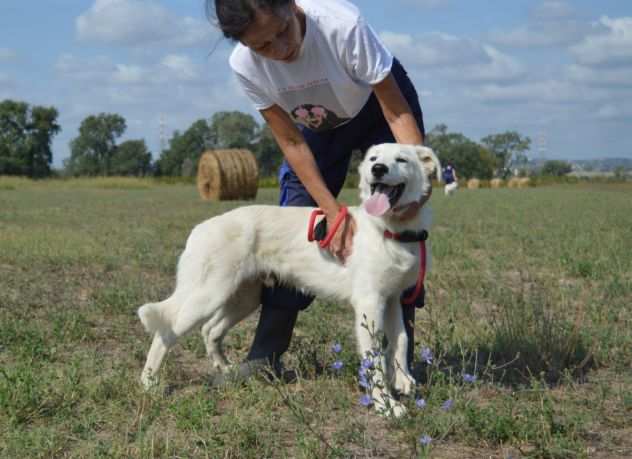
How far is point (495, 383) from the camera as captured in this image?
396cm

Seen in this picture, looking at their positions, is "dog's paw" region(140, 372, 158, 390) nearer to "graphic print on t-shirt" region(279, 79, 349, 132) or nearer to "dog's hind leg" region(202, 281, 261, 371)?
"dog's hind leg" region(202, 281, 261, 371)

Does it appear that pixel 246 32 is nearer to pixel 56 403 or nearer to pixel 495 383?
pixel 56 403

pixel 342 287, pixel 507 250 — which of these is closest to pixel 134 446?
pixel 342 287

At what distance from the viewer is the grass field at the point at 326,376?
9.85ft

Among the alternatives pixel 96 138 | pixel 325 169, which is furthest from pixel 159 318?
pixel 96 138

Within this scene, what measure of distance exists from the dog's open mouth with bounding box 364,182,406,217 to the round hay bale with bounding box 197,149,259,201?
19.4 m

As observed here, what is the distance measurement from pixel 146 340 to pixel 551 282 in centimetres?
386

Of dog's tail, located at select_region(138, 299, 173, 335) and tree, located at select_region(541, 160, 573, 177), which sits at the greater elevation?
tree, located at select_region(541, 160, 573, 177)

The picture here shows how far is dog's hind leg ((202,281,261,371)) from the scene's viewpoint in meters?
4.45

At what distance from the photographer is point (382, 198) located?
144 inches

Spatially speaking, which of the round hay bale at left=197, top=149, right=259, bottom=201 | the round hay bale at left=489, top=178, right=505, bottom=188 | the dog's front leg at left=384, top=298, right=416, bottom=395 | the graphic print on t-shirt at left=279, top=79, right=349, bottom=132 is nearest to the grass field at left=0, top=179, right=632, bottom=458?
the dog's front leg at left=384, top=298, right=416, bottom=395

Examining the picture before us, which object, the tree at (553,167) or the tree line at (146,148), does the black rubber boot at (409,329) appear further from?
the tree at (553,167)

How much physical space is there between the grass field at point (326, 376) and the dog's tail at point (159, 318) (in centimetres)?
24

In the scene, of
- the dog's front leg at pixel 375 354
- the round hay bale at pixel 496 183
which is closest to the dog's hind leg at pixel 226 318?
the dog's front leg at pixel 375 354
